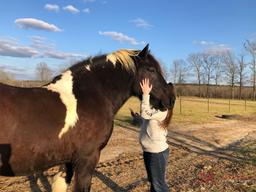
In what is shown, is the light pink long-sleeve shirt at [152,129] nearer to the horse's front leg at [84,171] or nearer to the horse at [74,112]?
the horse at [74,112]

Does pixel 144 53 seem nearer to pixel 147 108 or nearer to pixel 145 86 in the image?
pixel 145 86

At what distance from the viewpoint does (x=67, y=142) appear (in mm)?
3600

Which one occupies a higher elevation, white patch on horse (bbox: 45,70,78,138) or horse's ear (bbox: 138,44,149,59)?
horse's ear (bbox: 138,44,149,59)

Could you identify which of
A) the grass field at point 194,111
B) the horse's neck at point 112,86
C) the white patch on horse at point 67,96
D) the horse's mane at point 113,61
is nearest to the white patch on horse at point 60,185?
the white patch on horse at point 67,96

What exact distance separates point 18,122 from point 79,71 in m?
1.05

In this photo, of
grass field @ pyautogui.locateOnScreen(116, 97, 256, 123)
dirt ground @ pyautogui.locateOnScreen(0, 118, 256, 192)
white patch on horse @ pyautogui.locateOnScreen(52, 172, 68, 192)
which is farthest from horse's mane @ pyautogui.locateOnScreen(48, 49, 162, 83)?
grass field @ pyautogui.locateOnScreen(116, 97, 256, 123)

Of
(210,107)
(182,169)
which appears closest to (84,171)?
(182,169)

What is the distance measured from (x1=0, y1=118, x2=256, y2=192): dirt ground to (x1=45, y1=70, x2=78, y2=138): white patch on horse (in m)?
2.19

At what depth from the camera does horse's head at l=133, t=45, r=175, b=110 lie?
14.0ft

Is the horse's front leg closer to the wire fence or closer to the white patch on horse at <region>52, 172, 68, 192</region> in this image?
the white patch on horse at <region>52, 172, 68, 192</region>

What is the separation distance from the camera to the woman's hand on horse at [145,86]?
4164mm

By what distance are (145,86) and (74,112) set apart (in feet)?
3.31

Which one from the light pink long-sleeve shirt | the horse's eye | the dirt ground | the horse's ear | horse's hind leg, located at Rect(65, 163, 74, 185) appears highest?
the horse's ear

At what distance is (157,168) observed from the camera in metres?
4.31
